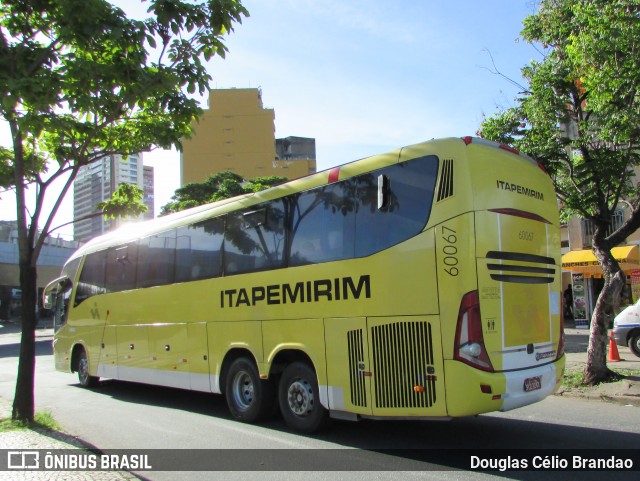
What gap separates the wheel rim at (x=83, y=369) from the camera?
12711mm

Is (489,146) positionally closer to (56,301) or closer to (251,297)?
(251,297)

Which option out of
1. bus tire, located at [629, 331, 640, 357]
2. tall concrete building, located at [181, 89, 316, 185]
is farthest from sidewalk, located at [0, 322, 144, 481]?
tall concrete building, located at [181, 89, 316, 185]

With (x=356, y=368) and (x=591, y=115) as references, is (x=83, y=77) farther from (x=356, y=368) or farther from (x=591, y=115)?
(x=591, y=115)

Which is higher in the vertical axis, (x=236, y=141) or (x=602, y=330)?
(x=236, y=141)

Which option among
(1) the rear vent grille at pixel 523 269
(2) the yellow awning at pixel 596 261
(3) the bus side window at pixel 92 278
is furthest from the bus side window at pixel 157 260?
(2) the yellow awning at pixel 596 261

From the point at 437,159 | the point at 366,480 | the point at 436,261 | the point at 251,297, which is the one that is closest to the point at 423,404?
the point at 366,480

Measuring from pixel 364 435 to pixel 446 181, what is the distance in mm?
3654

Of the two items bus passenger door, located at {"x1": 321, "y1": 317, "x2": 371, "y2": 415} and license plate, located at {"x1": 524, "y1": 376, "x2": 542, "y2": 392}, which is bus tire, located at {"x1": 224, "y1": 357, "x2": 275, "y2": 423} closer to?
→ bus passenger door, located at {"x1": 321, "y1": 317, "x2": 371, "y2": 415}

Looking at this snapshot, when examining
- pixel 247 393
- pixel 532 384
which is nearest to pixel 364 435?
pixel 247 393

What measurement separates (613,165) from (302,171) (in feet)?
240

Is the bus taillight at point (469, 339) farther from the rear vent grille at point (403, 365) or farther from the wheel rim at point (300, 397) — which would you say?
the wheel rim at point (300, 397)

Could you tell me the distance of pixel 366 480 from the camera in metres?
5.21

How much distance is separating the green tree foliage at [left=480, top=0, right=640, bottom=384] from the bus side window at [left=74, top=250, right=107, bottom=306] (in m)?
8.97

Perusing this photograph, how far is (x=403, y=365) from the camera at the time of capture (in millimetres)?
5871
